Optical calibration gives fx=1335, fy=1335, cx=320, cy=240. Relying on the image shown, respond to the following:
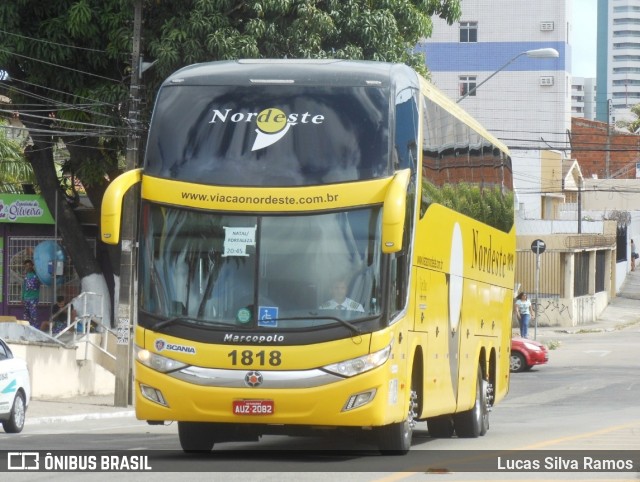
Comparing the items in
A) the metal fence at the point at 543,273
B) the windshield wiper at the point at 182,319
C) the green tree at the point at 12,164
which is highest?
the green tree at the point at 12,164

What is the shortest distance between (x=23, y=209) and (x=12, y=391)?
14.2m

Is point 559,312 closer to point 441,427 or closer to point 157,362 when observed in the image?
point 441,427

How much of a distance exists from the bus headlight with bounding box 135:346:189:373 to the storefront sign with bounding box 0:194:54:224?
819 inches

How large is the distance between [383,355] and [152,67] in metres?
15.5

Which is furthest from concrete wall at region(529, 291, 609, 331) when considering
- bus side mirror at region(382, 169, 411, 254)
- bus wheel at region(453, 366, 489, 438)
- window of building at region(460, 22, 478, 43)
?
bus side mirror at region(382, 169, 411, 254)

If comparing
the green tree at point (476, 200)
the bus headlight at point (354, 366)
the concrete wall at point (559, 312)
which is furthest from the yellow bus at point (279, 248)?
the concrete wall at point (559, 312)

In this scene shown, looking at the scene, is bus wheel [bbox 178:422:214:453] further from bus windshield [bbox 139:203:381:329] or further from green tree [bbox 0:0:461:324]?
green tree [bbox 0:0:461:324]

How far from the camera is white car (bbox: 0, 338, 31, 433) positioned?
771 inches

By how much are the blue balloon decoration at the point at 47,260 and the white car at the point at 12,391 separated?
12307 millimetres

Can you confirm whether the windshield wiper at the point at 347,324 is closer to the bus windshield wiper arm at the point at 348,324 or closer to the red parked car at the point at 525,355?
the bus windshield wiper arm at the point at 348,324

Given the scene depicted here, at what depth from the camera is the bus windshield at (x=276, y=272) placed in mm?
12688

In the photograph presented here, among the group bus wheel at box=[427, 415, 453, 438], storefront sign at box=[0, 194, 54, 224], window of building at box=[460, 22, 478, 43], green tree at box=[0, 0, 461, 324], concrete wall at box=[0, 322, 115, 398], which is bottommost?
concrete wall at box=[0, 322, 115, 398]

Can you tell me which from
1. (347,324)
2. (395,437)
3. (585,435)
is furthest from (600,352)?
(347,324)

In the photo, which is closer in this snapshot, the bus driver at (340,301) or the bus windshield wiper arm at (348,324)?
the bus windshield wiper arm at (348,324)
